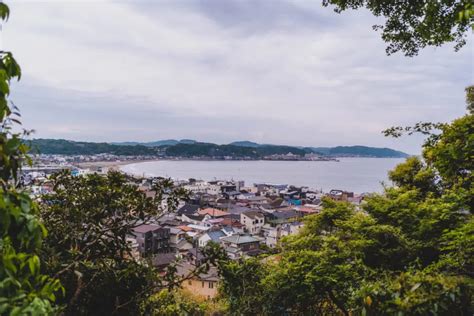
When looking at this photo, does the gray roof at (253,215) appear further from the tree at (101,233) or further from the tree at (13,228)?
the tree at (13,228)

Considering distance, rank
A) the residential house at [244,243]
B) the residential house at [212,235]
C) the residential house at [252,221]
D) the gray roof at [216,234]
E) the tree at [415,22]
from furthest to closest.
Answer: the residential house at [252,221] < the gray roof at [216,234] < the residential house at [212,235] < the residential house at [244,243] < the tree at [415,22]

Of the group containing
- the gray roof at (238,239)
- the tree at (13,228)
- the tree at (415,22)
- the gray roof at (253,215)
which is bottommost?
the gray roof at (253,215)

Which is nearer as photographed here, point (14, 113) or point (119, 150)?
point (14, 113)

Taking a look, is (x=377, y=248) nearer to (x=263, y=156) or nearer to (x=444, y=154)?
(x=444, y=154)

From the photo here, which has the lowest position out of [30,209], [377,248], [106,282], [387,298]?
[377,248]

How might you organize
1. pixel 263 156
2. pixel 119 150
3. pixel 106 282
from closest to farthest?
pixel 106 282 < pixel 119 150 < pixel 263 156

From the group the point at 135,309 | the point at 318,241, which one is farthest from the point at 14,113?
the point at 318,241

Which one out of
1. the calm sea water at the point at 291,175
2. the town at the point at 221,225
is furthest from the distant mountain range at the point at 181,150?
the town at the point at 221,225
